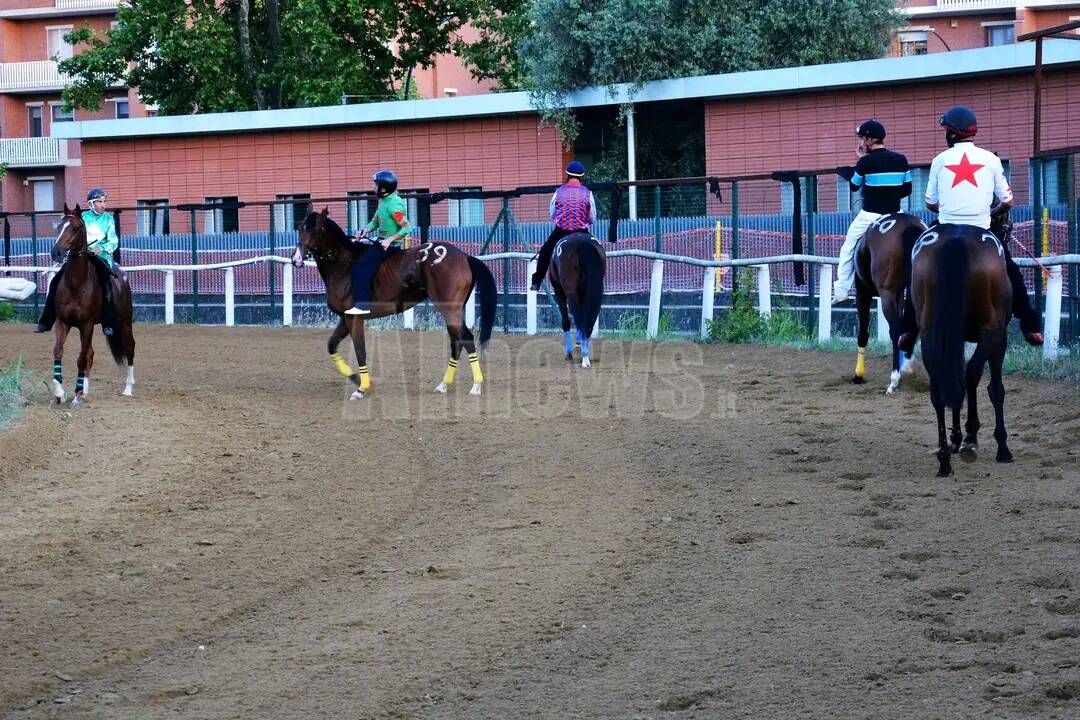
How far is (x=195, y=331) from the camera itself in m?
24.8

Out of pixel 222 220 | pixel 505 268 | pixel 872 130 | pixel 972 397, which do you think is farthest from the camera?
pixel 222 220

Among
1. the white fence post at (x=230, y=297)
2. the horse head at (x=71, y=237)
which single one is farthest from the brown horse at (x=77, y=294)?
the white fence post at (x=230, y=297)

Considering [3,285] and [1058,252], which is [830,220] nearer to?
[1058,252]

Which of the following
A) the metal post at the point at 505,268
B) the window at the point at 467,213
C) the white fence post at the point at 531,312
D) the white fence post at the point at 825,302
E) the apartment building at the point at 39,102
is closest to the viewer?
the white fence post at the point at 825,302

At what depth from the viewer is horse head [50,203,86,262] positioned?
13570 millimetres

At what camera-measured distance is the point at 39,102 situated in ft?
208

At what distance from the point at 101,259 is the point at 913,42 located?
136ft

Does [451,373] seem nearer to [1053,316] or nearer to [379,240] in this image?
[379,240]

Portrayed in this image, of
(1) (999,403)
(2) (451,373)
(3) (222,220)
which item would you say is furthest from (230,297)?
(1) (999,403)

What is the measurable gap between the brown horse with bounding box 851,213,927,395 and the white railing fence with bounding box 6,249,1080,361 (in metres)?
1.76

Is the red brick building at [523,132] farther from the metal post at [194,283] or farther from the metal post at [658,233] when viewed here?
the metal post at [194,283]

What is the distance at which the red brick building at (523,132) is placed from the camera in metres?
27.6

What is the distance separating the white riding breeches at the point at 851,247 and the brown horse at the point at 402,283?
3543 mm

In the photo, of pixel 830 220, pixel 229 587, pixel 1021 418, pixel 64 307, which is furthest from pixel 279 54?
pixel 229 587
